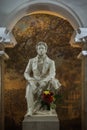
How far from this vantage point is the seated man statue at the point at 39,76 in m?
11.6

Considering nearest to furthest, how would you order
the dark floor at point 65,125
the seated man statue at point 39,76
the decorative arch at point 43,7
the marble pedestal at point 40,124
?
the marble pedestal at point 40,124
the seated man statue at point 39,76
the decorative arch at point 43,7
the dark floor at point 65,125

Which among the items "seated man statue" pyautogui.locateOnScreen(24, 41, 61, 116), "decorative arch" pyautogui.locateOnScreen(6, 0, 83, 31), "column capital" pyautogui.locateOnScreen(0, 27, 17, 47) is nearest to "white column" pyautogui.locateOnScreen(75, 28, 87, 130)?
"decorative arch" pyautogui.locateOnScreen(6, 0, 83, 31)

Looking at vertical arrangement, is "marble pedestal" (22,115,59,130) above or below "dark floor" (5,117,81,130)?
above

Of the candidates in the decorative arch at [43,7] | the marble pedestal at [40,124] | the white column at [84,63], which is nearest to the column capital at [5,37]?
the decorative arch at [43,7]

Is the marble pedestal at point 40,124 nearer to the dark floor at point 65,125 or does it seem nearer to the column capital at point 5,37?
the column capital at point 5,37

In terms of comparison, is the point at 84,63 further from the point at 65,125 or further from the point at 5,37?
the point at 65,125

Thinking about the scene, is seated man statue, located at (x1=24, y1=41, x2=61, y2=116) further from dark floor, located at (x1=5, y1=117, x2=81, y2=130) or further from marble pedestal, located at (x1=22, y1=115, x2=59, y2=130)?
dark floor, located at (x1=5, y1=117, x2=81, y2=130)

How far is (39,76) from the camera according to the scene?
39.4ft

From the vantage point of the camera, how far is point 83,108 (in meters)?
13.8

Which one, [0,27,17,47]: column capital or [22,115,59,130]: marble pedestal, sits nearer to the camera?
[22,115,59,130]: marble pedestal

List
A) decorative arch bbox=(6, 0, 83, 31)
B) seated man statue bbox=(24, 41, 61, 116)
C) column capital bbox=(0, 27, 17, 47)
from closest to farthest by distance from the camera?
seated man statue bbox=(24, 41, 61, 116), column capital bbox=(0, 27, 17, 47), decorative arch bbox=(6, 0, 83, 31)

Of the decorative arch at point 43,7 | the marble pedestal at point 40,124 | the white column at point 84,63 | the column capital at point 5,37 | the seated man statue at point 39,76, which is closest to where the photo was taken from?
the marble pedestal at point 40,124

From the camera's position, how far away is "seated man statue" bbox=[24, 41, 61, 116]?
11625mm

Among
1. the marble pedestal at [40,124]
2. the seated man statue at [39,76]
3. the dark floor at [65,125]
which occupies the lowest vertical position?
the dark floor at [65,125]
